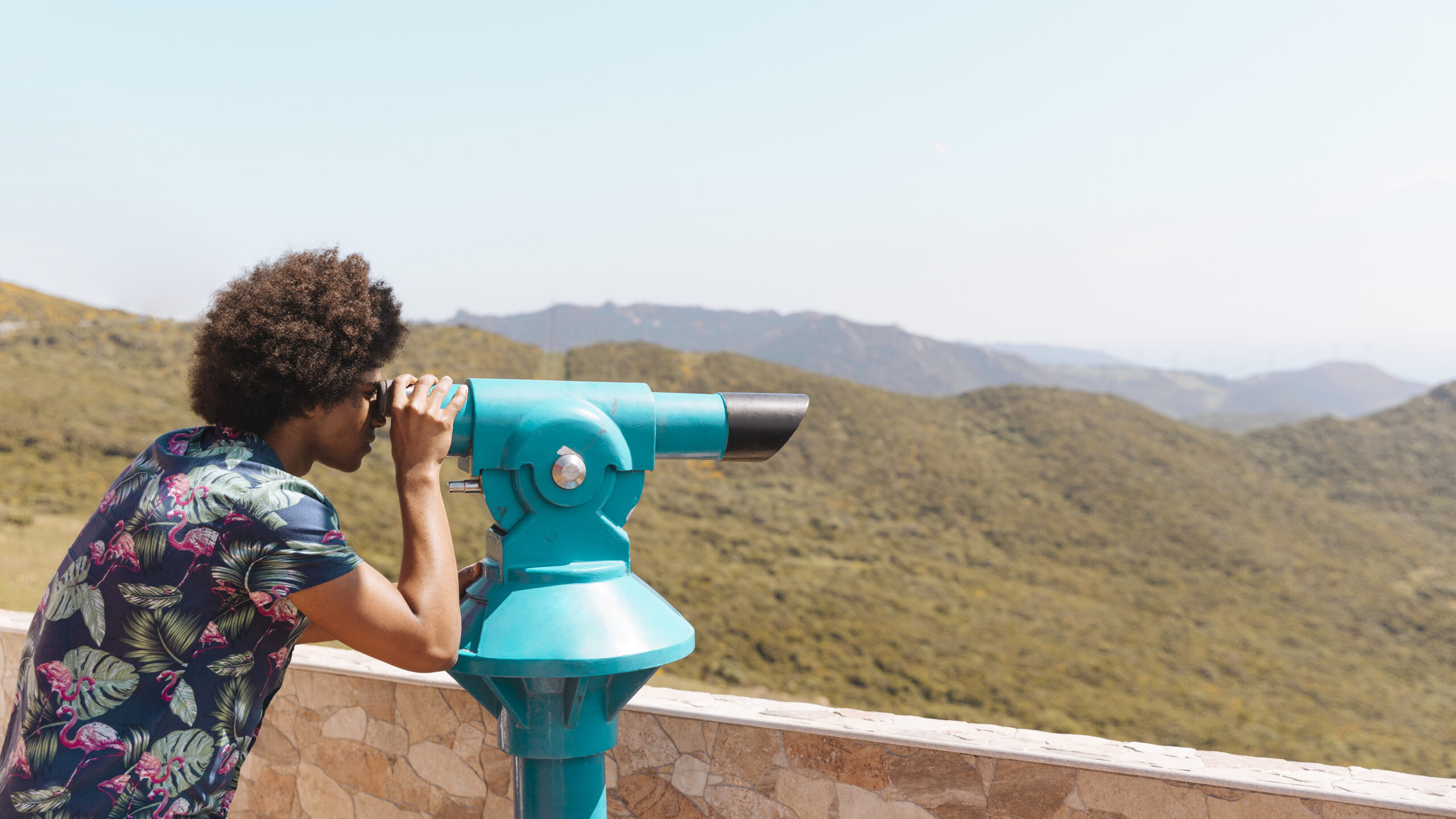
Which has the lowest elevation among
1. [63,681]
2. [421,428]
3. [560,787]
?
[560,787]

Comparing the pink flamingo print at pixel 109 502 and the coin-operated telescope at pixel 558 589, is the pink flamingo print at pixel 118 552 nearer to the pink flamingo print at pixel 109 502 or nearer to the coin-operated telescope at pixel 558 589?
the pink flamingo print at pixel 109 502

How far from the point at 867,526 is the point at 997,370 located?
52.8 metres

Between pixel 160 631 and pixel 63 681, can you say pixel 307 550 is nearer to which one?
pixel 160 631

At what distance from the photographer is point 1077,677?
19.4 m

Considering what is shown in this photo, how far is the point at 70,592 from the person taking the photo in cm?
117

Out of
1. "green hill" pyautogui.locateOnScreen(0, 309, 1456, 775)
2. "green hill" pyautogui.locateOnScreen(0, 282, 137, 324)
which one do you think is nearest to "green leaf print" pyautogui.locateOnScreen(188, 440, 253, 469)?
"green hill" pyautogui.locateOnScreen(0, 309, 1456, 775)

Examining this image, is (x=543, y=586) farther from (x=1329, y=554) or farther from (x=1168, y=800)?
(x=1329, y=554)

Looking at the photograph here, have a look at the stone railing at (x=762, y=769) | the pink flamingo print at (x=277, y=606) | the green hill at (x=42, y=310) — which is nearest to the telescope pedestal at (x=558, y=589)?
the pink flamingo print at (x=277, y=606)

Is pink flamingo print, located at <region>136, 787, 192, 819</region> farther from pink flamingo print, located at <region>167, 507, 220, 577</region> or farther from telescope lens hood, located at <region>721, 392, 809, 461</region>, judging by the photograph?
telescope lens hood, located at <region>721, 392, 809, 461</region>

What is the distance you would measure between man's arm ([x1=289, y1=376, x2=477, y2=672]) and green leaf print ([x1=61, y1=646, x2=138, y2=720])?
0.22 meters

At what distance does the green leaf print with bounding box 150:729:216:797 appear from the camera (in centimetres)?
114

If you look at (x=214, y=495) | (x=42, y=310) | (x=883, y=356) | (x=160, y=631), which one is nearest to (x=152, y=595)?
(x=160, y=631)

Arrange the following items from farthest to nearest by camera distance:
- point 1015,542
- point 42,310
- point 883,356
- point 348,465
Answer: point 883,356
point 1015,542
point 42,310
point 348,465

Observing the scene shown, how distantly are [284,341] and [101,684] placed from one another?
468mm
